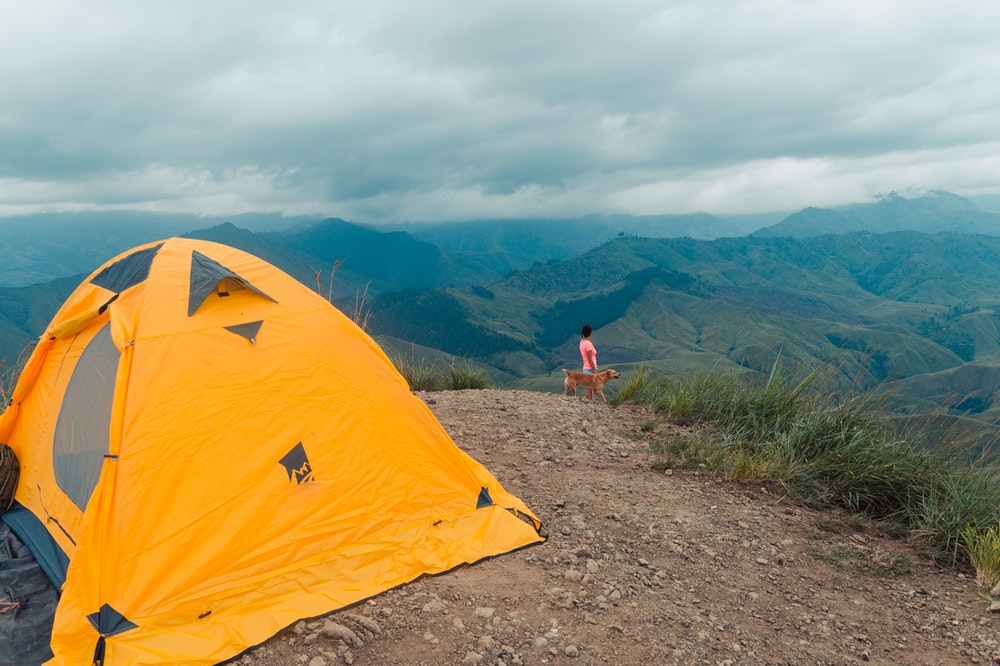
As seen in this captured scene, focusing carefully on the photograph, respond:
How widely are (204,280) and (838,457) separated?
26.2 ft

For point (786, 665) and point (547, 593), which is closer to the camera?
point (786, 665)

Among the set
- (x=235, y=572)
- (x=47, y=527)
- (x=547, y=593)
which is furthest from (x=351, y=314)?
(x=547, y=593)

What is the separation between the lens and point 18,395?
22.7ft

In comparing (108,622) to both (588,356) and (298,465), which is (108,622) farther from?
(588,356)

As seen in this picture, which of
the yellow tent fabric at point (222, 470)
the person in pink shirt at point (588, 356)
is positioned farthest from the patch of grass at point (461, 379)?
the yellow tent fabric at point (222, 470)

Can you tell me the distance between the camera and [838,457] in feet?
23.7

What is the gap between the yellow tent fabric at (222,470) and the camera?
14.4 feet

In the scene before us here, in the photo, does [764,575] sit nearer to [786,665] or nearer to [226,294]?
[786,665]

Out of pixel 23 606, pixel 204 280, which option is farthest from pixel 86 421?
pixel 204 280

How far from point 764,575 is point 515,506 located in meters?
2.55

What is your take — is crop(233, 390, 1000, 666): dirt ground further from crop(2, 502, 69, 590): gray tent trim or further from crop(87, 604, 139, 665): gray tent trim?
crop(2, 502, 69, 590): gray tent trim

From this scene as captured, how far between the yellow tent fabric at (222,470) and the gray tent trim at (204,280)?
0.08ft

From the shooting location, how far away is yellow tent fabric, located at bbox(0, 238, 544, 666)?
439 centimetres

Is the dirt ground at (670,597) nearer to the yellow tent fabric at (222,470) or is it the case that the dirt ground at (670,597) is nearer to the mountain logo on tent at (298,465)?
the yellow tent fabric at (222,470)
